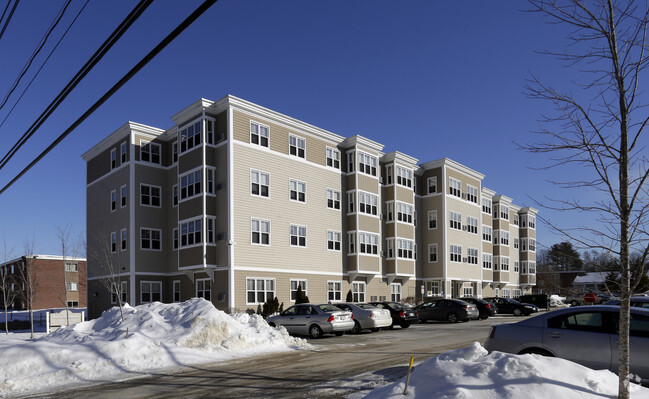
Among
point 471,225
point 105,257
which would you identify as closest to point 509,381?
point 105,257

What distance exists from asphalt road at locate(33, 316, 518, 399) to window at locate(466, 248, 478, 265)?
35907 millimetres

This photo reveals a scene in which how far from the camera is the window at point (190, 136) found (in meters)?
34.1

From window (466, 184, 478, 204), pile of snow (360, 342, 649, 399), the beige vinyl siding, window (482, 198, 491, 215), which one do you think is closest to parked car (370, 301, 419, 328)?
the beige vinyl siding

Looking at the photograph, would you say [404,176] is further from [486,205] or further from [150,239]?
[150,239]

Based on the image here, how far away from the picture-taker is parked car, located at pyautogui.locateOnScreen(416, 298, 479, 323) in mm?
32781

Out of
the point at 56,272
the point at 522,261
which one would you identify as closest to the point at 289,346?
the point at 522,261

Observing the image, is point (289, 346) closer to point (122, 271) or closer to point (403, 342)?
point (403, 342)

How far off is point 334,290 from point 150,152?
16.2 m

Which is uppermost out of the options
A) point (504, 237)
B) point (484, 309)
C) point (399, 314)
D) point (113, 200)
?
point (113, 200)

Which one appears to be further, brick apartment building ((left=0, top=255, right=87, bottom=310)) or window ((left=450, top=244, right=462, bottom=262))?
brick apartment building ((left=0, top=255, right=87, bottom=310))

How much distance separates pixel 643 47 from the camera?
7438 millimetres

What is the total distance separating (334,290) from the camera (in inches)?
1531

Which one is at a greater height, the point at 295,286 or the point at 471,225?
the point at 471,225

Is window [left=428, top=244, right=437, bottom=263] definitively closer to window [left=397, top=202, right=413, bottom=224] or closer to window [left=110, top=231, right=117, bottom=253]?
window [left=397, top=202, right=413, bottom=224]
